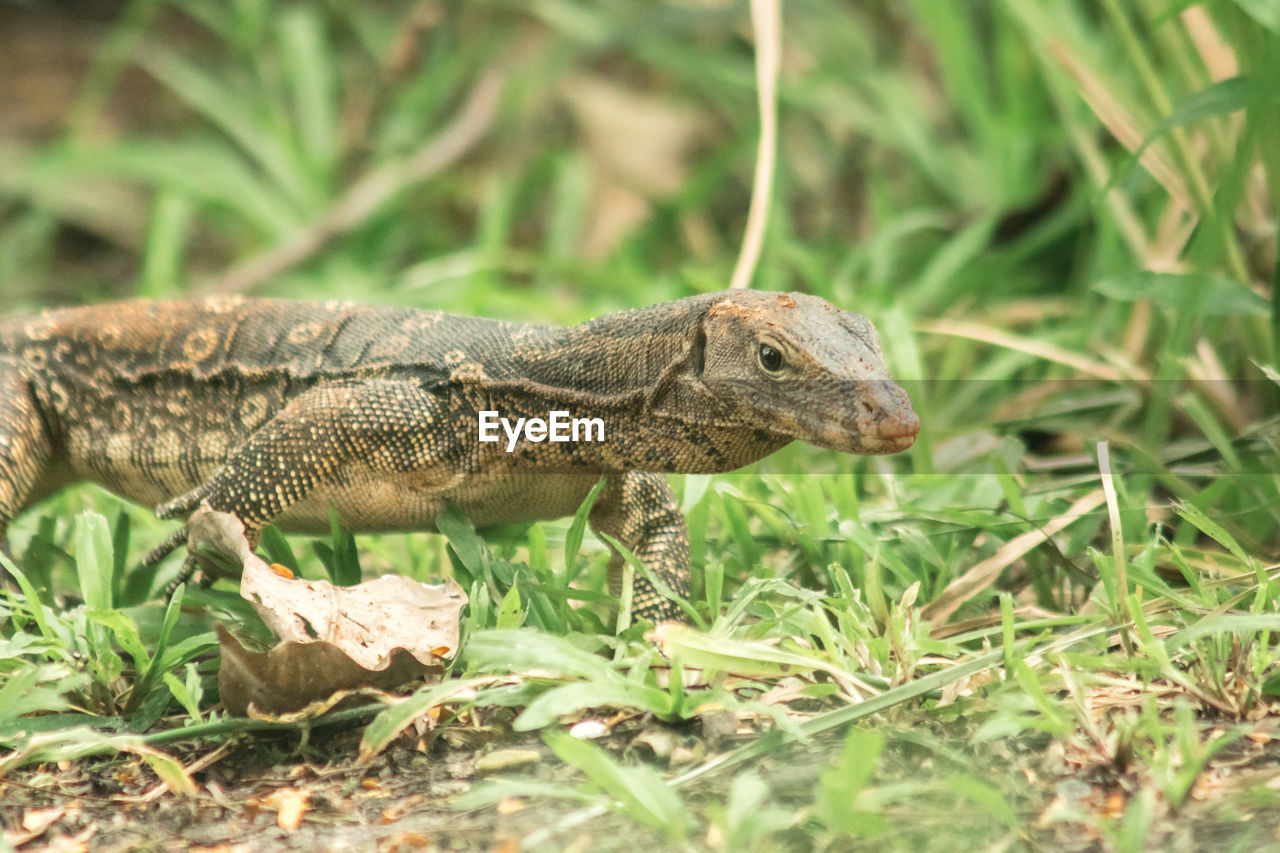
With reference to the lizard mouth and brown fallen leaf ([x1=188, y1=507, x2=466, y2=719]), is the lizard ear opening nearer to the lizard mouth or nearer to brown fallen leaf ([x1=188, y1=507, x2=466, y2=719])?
the lizard mouth

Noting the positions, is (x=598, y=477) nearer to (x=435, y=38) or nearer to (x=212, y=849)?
(x=212, y=849)

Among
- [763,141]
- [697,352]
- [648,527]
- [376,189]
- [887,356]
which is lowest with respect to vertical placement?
[648,527]

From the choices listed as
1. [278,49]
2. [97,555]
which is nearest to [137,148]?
[278,49]

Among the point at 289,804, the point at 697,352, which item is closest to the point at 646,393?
the point at 697,352

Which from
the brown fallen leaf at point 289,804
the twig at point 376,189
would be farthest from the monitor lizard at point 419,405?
the twig at point 376,189

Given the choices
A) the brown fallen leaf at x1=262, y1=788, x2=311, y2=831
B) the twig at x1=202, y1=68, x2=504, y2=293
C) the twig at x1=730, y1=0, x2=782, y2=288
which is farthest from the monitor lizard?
the twig at x1=202, y1=68, x2=504, y2=293

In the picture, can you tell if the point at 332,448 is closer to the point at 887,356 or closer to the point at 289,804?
the point at 289,804
